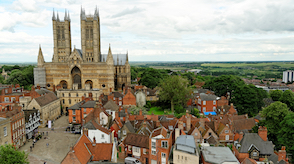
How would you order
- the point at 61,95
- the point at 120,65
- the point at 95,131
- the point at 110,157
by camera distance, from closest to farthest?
the point at 110,157 < the point at 95,131 < the point at 61,95 < the point at 120,65

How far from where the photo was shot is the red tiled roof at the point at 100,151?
1031 inches

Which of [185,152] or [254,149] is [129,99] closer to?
[185,152]

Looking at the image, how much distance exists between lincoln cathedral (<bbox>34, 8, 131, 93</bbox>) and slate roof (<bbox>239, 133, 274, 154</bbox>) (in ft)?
165

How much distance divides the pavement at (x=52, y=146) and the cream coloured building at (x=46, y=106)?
3.51 metres

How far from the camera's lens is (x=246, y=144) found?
30141 mm

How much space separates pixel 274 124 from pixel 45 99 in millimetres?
48995

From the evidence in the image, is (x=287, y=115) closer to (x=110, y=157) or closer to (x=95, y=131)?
(x=110, y=157)

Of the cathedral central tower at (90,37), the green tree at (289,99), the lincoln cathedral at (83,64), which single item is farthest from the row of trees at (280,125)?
the cathedral central tower at (90,37)

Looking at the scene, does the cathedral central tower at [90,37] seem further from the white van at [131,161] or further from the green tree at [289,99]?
the green tree at [289,99]

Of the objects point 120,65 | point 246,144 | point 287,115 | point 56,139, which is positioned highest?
point 120,65

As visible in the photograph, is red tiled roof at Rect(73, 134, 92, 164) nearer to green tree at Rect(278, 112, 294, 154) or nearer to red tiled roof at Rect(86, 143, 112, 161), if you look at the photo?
red tiled roof at Rect(86, 143, 112, 161)

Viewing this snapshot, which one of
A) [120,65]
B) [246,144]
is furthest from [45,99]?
[246,144]

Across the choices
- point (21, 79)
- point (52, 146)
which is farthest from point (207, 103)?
point (21, 79)

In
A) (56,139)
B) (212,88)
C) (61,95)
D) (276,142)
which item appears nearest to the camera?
(276,142)
